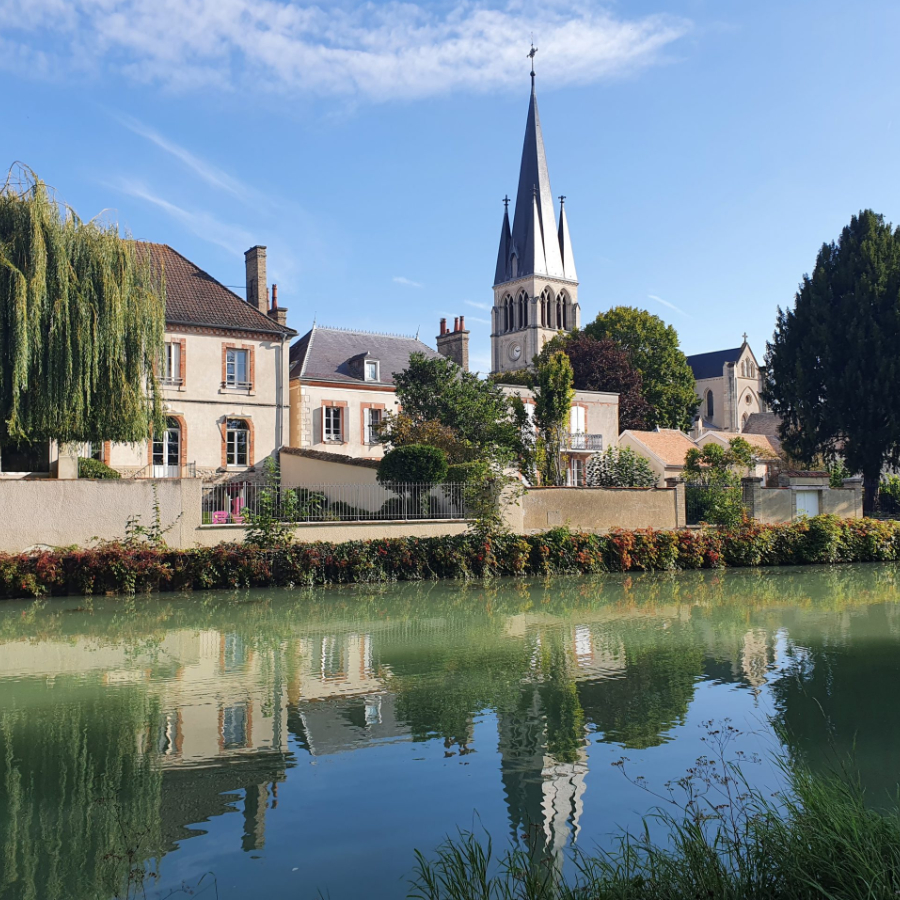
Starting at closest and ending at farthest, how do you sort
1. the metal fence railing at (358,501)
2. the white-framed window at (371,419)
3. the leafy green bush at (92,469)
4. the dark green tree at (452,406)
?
the metal fence railing at (358,501) → the leafy green bush at (92,469) → the dark green tree at (452,406) → the white-framed window at (371,419)

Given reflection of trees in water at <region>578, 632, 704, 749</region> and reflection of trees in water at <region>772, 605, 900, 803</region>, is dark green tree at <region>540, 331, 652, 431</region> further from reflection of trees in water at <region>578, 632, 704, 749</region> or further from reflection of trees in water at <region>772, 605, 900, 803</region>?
reflection of trees in water at <region>578, 632, 704, 749</region>

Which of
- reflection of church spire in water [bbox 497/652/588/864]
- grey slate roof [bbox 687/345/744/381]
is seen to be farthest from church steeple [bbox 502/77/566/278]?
reflection of church spire in water [bbox 497/652/588/864]

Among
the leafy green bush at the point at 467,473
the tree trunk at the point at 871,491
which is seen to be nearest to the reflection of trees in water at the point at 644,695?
the leafy green bush at the point at 467,473

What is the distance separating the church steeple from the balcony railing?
37.5 m

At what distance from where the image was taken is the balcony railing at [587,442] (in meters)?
39.9

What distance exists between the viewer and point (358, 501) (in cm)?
2392

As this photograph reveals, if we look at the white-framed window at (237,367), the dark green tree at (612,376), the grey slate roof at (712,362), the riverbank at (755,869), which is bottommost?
the riverbank at (755,869)

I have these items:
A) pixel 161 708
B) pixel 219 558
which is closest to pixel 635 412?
pixel 219 558

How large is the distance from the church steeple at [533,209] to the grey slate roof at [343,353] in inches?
1480

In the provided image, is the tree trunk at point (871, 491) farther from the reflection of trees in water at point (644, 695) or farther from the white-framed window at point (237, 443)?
the reflection of trees in water at point (644, 695)

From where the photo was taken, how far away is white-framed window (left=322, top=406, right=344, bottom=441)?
34469mm

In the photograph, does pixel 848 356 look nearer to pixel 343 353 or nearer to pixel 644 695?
pixel 343 353

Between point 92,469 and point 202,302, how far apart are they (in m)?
7.97

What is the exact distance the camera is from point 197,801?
623 centimetres
